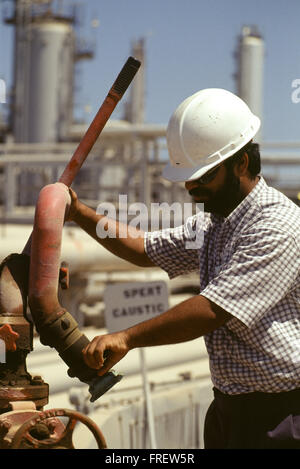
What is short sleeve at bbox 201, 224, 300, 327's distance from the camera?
6.69 feet

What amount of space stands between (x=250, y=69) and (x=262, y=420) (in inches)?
675

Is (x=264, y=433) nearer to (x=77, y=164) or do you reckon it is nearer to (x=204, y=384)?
(x=77, y=164)

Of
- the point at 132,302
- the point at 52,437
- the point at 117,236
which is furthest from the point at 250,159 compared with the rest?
the point at 132,302

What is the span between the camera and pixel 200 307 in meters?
2.02

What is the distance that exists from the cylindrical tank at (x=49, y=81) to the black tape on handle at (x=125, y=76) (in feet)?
49.9

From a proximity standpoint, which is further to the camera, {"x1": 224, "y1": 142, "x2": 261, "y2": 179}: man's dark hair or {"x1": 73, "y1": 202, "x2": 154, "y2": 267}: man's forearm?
{"x1": 73, "y1": 202, "x2": 154, "y2": 267}: man's forearm

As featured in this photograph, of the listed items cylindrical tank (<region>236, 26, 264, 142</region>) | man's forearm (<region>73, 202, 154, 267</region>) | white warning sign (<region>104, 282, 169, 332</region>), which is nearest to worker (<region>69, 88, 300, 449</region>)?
man's forearm (<region>73, 202, 154, 267</region>)

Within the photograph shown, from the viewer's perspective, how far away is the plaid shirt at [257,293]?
2.05 m

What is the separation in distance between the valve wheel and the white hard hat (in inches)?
28.3

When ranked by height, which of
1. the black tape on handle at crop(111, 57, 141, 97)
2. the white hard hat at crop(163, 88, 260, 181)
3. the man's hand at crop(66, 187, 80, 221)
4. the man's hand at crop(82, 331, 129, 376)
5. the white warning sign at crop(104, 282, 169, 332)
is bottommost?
the white warning sign at crop(104, 282, 169, 332)

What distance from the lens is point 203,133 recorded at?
2.17 metres

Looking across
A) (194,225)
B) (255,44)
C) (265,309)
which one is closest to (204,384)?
(194,225)

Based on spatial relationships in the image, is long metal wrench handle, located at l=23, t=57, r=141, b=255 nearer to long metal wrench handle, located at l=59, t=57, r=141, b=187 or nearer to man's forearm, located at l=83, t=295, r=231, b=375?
long metal wrench handle, located at l=59, t=57, r=141, b=187

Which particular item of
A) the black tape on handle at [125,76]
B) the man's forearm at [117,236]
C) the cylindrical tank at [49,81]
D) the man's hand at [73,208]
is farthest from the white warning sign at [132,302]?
the cylindrical tank at [49,81]
